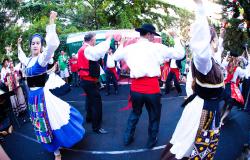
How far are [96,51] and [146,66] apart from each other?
0.99 metres

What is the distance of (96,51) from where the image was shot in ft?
17.0

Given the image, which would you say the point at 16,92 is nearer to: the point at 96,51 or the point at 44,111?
the point at 96,51

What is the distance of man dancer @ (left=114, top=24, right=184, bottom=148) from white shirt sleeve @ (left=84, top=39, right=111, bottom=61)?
25 cm

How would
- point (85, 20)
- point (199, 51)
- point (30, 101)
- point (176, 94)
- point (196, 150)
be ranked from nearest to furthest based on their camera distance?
1. point (199, 51)
2. point (196, 150)
3. point (30, 101)
4. point (176, 94)
5. point (85, 20)

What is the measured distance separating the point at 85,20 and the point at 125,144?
13809mm

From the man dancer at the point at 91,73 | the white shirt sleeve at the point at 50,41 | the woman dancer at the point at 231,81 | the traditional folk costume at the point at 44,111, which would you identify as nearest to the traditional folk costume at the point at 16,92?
the man dancer at the point at 91,73

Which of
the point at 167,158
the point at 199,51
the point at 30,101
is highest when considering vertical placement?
the point at 199,51

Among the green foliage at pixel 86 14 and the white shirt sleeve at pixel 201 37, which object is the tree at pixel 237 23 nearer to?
the white shirt sleeve at pixel 201 37

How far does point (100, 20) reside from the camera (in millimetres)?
18188

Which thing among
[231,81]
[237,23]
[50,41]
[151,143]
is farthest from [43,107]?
[237,23]

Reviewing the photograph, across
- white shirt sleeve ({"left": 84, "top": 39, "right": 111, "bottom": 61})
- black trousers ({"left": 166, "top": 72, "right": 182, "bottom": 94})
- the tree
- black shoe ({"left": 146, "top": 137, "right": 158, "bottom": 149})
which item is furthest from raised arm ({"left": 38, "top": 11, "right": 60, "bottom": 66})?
black trousers ({"left": 166, "top": 72, "right": 182, "bottom": 94})

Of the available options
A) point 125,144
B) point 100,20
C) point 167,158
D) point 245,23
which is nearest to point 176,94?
point 245,23

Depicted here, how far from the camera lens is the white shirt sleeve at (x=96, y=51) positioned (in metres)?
5.02

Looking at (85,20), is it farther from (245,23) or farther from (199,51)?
(199,51)
